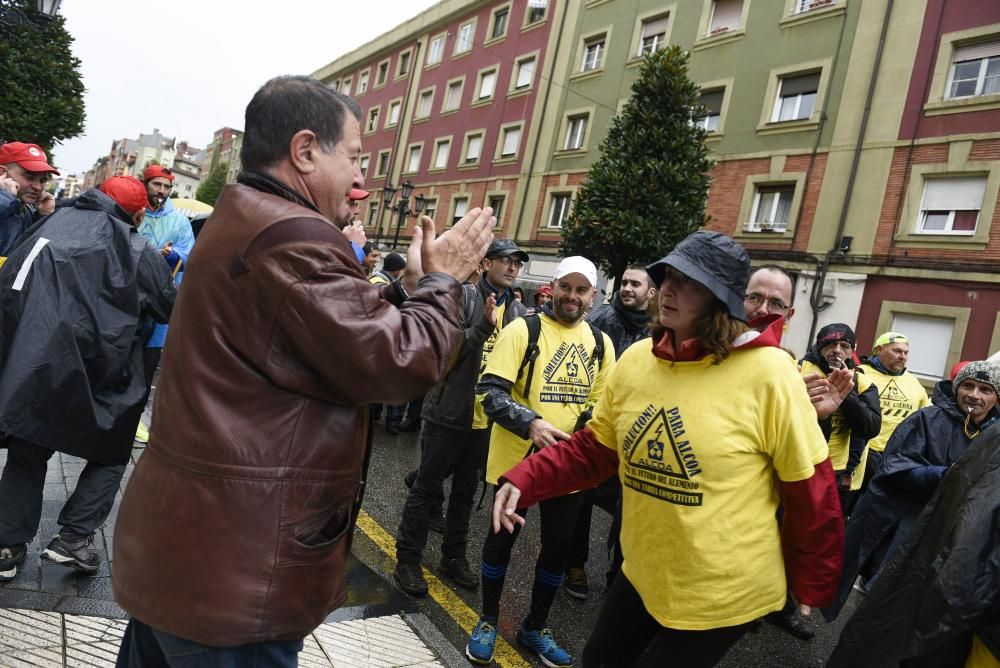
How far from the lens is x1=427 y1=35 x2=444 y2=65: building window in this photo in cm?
3020

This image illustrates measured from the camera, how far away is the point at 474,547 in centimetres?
448

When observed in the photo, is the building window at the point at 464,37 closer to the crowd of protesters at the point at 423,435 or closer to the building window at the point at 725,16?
the building window at the point at 725,16

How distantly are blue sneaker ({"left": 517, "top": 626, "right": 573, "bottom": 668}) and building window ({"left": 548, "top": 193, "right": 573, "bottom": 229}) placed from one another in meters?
19.3

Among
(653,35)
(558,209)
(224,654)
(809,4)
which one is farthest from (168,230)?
(653,35)

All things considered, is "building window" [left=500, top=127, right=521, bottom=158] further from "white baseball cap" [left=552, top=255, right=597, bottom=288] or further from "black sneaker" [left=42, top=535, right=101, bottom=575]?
"black sneaker" [left=42, top=535, right=101, bottom=575]

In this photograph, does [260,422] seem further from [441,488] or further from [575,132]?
[575,132]

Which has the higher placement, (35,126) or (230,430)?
(35,126)

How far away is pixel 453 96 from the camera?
28.9m

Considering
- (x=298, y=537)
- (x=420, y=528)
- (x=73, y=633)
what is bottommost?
(x=73, y=633)

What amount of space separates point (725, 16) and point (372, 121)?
863 inches

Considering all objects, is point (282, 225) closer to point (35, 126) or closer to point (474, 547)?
point (474, 547)

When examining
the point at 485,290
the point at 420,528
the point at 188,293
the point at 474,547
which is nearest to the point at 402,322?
the point at 188,293

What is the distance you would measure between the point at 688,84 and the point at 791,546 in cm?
1382

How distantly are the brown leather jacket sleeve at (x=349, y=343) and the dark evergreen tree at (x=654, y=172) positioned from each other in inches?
512
